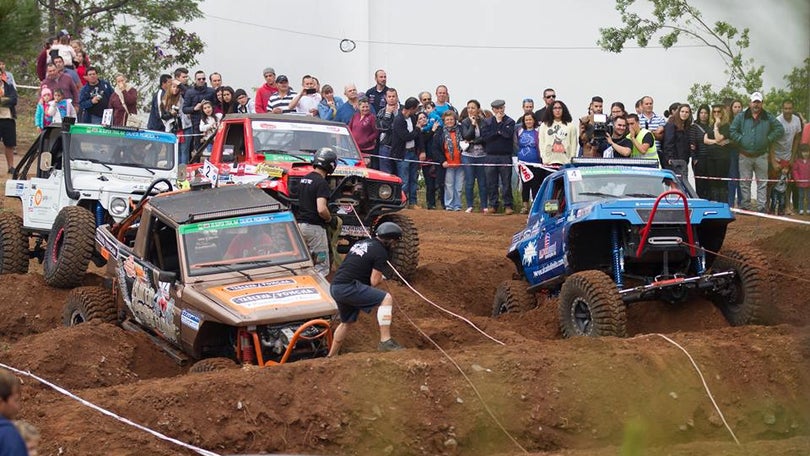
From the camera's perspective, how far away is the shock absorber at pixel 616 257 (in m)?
11.7

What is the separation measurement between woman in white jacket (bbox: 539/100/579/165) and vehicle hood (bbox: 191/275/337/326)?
725 cm

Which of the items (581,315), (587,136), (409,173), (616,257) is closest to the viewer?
(581,315)

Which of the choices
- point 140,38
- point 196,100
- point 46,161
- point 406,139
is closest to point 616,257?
point 46,161

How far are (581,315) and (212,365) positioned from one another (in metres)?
3.83

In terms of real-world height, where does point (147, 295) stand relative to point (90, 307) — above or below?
above

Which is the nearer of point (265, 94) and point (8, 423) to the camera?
point (8, 423)

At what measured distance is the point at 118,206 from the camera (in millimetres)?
14266

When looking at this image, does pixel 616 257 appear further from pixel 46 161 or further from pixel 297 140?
pixel 46 161

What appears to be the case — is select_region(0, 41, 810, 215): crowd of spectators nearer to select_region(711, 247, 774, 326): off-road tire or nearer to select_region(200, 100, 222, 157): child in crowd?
select_region(200, 100, 222, 157): child in crowd

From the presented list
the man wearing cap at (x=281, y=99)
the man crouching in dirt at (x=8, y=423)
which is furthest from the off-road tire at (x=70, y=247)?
the man crouching in dirt at (x=8, y=423)

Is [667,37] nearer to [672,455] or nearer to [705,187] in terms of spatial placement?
[672,455]

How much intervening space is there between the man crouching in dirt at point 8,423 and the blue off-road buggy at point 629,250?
745 centimetres

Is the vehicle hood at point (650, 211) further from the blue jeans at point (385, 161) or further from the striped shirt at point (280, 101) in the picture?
the striped shirt at point (280, 101)

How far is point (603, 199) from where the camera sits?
40.2 feet
